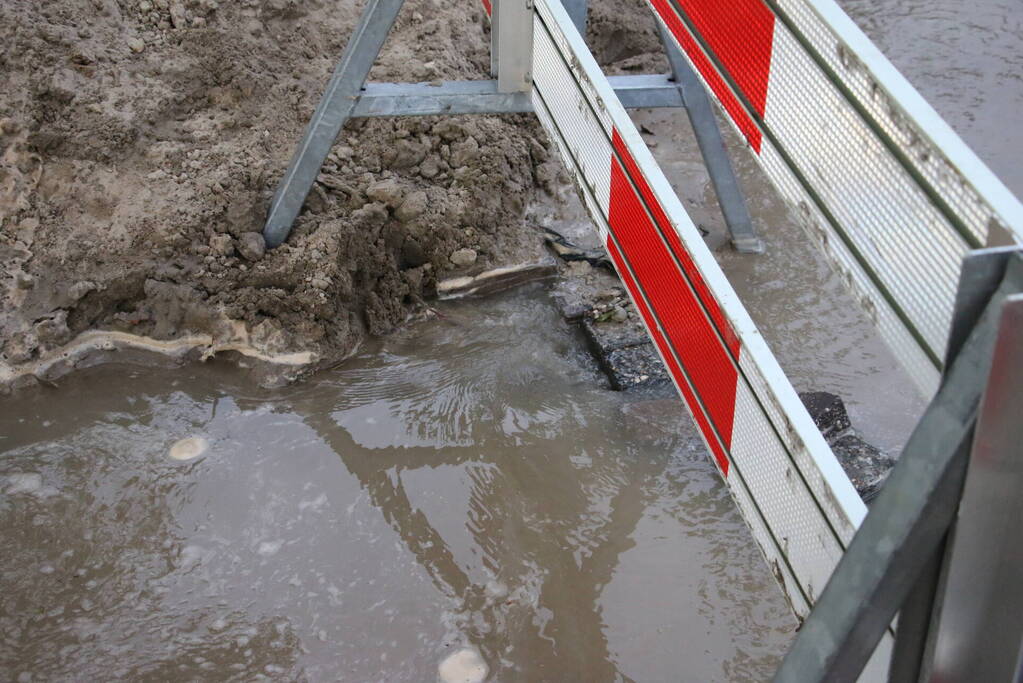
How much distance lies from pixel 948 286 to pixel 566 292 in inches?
113

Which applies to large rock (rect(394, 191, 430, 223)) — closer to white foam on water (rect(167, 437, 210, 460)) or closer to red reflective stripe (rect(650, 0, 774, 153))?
white foam on water (rect(167, 437, 210, 460))

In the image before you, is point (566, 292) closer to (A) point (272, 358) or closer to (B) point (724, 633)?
(A) point (272, 358)

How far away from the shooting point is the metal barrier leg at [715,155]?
3.86m

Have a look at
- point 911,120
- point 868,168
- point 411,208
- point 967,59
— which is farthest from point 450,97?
point 967,59


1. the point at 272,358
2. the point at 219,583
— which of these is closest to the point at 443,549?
the point at 219,583

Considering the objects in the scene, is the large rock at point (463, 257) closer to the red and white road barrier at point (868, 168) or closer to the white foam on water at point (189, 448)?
the white foam on water at point (189, 448)

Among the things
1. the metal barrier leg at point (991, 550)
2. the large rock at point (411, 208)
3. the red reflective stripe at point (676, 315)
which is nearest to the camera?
the metal barrier leg at point (991, 550)

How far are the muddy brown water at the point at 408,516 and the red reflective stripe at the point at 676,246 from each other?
1208 millimetres

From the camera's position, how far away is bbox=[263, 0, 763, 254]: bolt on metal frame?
3244mm

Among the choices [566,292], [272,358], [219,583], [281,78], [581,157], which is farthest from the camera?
[281,78]

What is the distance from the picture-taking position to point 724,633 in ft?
Result: 9.30

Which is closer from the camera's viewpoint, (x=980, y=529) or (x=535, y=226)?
(x=980, y=529)

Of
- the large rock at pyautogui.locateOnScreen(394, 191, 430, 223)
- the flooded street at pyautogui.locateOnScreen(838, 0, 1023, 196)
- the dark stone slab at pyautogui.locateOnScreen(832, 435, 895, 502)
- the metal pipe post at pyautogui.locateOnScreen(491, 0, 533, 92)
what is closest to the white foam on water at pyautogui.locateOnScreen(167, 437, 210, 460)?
the large rock at pyautogui.locateOnScreen(394, 191, 430, 223)

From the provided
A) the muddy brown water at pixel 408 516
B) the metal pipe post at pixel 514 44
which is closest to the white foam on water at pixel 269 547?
the muddy brown water at pixel 408 516
